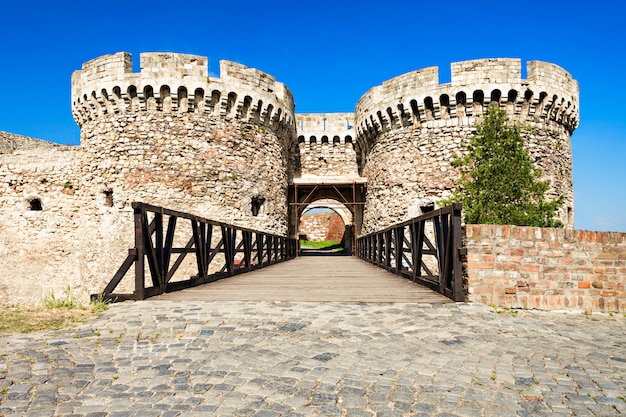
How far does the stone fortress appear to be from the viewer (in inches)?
509

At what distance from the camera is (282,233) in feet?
52.0

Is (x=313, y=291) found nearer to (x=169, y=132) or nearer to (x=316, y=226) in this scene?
(x=169, y=132)

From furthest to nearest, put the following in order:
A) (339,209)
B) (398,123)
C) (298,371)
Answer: (339,209), (398,123), (298,371)

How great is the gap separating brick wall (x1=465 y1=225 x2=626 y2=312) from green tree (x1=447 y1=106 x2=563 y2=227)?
630cm

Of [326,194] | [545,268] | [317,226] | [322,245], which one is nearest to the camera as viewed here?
[545,268]

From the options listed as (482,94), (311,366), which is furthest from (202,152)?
(311,366)

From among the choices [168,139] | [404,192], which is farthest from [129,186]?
[404,192]

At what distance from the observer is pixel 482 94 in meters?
14.2

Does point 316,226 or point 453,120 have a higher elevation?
point 453,120

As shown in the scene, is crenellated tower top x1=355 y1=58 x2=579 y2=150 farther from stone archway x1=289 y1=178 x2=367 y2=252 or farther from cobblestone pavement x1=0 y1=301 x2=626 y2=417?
cobblestone pavement x1=0 y1=301 x2=626 y2=417

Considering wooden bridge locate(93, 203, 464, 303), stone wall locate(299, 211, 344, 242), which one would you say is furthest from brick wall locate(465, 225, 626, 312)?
stone wall locate(299, 211, 344, 242)

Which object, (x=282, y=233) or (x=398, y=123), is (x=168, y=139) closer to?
(x=282, y=233)

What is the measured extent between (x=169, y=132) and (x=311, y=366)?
11.5 m

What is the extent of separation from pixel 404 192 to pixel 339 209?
7322 millimetres
